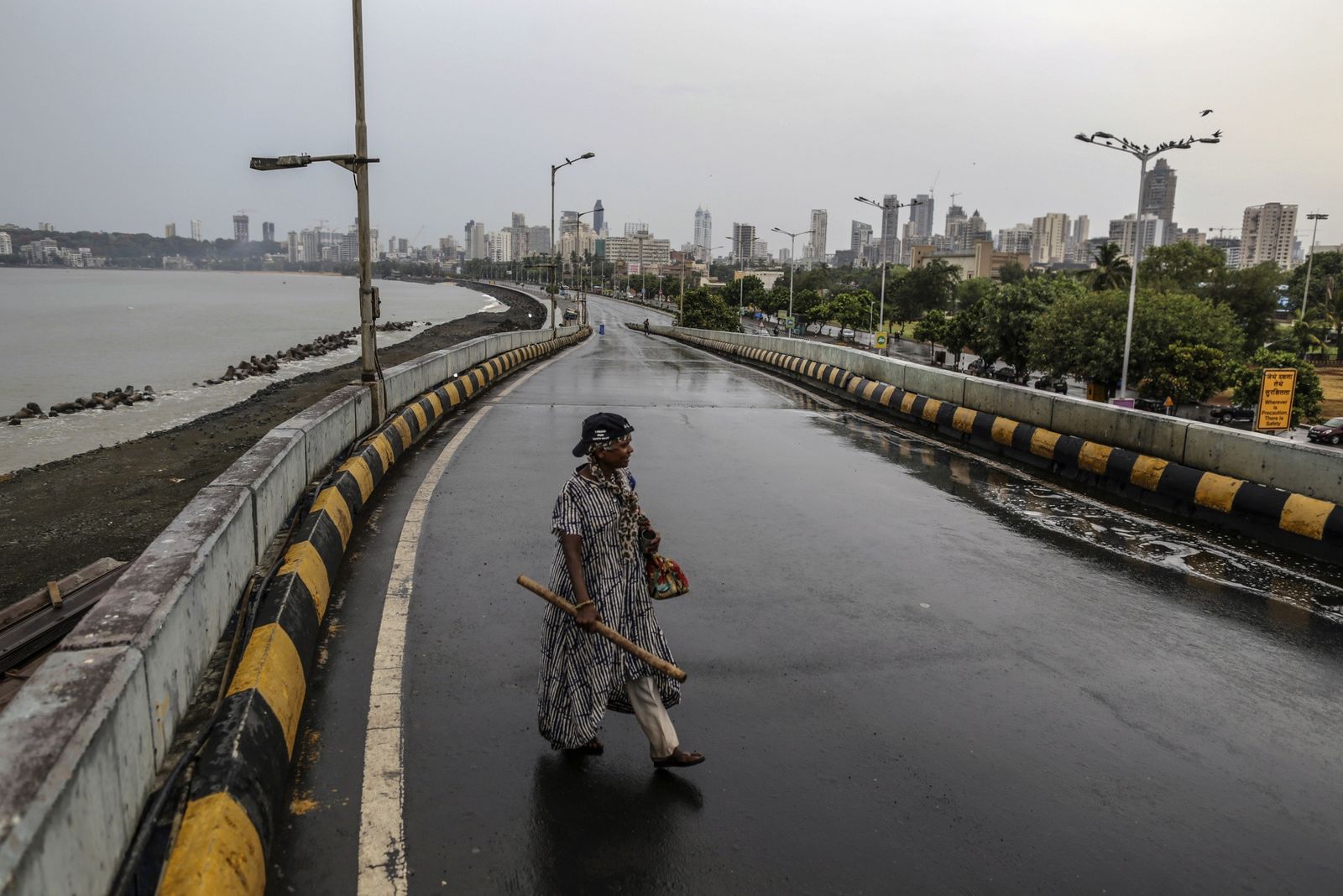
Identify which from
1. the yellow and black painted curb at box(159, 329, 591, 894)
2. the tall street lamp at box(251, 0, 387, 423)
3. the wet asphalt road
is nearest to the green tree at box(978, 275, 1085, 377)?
the tall street lamp at box(251, 0, 387, 423)

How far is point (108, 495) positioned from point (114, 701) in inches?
481

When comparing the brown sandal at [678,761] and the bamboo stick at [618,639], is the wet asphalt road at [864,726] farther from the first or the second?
the bamboo stick at [618,639]

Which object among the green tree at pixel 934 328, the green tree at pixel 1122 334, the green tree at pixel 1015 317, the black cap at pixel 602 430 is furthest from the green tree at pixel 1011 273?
the black cap at pixel 602 430

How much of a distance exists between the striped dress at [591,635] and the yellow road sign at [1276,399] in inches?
906

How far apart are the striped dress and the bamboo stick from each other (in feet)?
0.29

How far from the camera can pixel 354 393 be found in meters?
Answer: 11.1

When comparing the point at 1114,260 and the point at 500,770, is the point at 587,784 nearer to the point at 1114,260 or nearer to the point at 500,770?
the point at 500,770

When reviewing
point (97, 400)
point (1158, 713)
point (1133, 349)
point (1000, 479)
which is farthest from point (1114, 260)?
point (1158, 713)

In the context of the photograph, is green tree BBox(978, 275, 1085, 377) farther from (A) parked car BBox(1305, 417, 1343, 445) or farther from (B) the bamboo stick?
(B) the bamboo stick

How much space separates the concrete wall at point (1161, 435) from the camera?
326 inches

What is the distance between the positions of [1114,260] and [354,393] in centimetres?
9084

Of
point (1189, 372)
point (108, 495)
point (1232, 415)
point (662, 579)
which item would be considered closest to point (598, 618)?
point (662, 579)

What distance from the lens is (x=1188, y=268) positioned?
86.8 metres

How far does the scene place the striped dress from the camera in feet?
14.0
